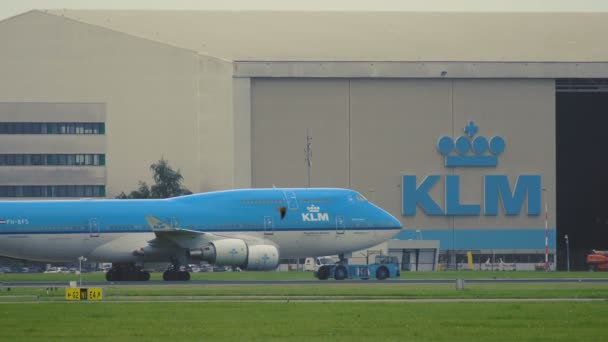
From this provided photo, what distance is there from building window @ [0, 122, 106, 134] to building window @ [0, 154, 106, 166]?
184 cm

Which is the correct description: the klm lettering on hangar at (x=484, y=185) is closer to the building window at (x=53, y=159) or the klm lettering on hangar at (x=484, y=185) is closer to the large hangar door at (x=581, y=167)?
the large hangar door at (x=581, y=167)

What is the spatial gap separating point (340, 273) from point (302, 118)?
128 ft

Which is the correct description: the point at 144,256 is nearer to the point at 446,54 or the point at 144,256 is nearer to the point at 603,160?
the point at 446,54

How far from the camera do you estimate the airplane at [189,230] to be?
66.4 m

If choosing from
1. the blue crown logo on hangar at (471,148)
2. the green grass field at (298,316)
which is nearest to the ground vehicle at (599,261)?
the blue crown logo on hangar at (471,148)

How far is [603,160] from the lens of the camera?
113 metres

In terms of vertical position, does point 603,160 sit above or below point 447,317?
above

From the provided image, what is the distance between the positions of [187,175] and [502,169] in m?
25.8

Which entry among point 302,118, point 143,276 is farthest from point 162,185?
point 143,276

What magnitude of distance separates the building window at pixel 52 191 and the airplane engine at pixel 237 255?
135 feet

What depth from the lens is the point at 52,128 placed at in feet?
347

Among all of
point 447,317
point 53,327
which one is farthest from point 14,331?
point 447,317

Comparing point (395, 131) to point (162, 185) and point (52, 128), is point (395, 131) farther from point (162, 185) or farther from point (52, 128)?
point (52, 128)

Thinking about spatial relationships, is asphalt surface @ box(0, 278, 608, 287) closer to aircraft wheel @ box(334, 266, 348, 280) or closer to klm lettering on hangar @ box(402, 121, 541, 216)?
aircraft wheel @ box(334, 266, 348, 280)
